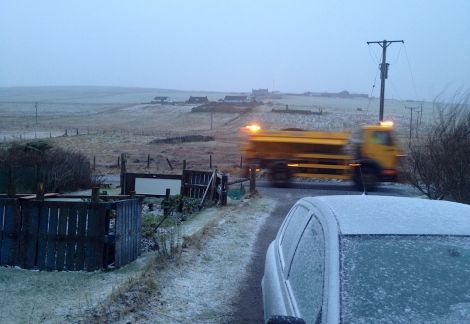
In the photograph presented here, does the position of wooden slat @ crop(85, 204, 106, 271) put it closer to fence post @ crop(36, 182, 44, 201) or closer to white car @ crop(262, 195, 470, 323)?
fence post @ crop(36, 182, 44, 201)

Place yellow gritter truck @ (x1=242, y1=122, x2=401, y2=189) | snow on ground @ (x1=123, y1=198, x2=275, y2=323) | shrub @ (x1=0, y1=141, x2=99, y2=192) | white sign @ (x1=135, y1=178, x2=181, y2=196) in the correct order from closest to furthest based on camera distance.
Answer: snow on ground @ (x1=123, y1=198, x2=275, y2=323), white sign @ (x1=135, y1=178, x2=181, y2=196), shrub @ (x1=0, y1=141, x2=99, y2=192), yellow gritter truck @ (x1=242, y1=122, x2=401, y2=189)

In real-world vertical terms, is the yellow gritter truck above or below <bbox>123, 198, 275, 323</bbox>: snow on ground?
above

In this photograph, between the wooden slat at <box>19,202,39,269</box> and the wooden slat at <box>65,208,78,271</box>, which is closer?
the wooden slat at <box>65,208,78,271</box>

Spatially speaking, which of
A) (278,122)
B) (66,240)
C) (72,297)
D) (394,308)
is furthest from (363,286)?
A: (278,122)

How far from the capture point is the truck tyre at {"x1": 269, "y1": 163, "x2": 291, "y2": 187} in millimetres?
28438

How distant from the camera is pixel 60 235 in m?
10.9

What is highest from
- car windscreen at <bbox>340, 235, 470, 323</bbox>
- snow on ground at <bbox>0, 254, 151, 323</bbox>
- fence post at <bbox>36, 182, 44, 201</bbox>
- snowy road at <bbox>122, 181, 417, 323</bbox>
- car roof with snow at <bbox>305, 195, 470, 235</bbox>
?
car roof with snow at <bbox>305, 195, 470, 235</bbox>

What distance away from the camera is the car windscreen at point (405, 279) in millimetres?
2977

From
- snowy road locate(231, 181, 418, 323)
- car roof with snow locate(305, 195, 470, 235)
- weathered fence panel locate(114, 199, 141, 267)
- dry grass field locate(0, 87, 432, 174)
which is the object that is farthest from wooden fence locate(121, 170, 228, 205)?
car roof with snow locate(305, 195, 470, 235)

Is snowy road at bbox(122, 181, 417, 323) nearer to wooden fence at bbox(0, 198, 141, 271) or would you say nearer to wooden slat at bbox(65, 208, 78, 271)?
wooden fence at bbox(0, 198, 141, 271)

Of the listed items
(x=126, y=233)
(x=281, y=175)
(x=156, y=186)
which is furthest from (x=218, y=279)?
(x=281, y=175)

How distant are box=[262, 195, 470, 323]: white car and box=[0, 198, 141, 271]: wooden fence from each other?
23.0ft

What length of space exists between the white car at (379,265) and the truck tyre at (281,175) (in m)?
24.2

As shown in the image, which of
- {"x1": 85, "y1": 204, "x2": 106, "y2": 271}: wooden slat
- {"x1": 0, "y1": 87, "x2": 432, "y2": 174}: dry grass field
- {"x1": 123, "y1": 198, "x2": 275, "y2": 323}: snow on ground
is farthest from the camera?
{"x1": 0, "y1": 87, "x2": 432, "y2": 174}: dry grass field
